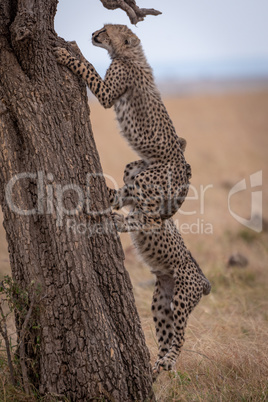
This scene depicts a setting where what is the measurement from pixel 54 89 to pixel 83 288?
1242mm

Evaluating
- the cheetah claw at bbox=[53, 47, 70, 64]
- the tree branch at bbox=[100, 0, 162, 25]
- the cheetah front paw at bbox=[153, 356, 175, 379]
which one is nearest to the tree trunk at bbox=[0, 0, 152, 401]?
the cheetah claw at bbox=[53, 47, 70, 64]

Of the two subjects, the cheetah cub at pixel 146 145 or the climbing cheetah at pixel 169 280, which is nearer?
the cheetah cub at pixel 146 145

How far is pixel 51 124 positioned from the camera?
10.3 ft

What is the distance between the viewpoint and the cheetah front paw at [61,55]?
3.37m

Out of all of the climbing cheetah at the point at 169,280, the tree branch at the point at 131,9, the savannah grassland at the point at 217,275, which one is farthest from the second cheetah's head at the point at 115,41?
the savannah grassland at the point at 217,275

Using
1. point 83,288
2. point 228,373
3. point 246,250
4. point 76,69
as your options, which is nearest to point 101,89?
point 76,69

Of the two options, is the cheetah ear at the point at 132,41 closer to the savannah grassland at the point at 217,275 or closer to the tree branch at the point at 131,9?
the tree branch at the point at 131,9

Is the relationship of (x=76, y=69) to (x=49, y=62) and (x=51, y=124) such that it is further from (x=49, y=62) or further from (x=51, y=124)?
(x=51, y=124)

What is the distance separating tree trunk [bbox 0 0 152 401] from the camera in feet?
9.97

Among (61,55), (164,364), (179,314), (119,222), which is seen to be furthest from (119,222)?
(61,55)

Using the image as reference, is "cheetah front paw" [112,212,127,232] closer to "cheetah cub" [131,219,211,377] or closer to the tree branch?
"cheetah cub" [131,219,211,377]

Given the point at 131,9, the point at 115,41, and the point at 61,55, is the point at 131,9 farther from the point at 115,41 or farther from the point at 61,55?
the point at 115,41

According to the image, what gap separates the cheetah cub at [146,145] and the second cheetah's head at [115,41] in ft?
0.37

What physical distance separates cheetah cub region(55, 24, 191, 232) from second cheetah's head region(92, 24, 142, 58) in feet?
0.37
